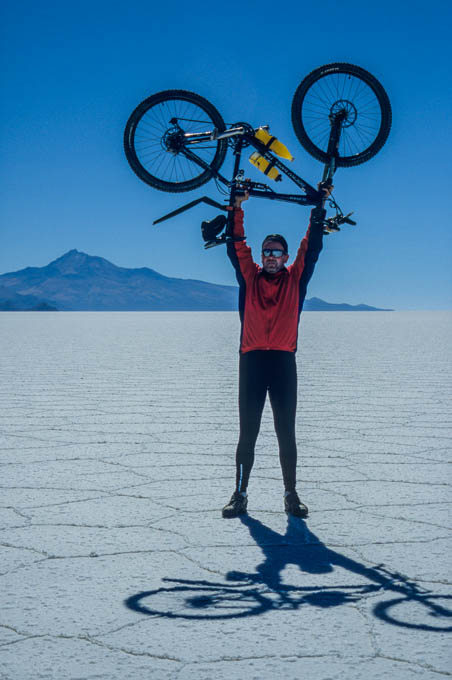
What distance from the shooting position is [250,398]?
3916mm

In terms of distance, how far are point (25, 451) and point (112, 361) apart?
6.95 metres

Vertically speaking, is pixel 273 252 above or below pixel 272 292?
above

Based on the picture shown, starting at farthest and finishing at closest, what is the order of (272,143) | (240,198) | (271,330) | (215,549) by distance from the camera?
1. (272,143)
2. (240,198)
3. (271,330)
4. (215,549)

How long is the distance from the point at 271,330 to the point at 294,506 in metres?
0.86

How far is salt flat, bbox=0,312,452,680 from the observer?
7.29 feet

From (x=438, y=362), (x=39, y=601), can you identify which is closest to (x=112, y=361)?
(x=438, y=362)

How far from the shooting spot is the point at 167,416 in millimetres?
6484

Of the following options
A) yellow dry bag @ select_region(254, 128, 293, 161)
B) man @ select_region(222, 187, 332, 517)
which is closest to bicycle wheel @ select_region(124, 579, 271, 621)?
man @ select_region(222, 187, 332, 517)

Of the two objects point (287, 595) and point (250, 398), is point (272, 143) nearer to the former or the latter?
point (250, 398)

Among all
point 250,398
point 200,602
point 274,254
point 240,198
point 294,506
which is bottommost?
point 200,602

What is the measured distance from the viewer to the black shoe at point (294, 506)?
365cm

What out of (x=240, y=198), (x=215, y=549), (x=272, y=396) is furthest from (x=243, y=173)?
(x=215, y=549)

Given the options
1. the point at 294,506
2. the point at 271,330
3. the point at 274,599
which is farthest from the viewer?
the point at 271,330

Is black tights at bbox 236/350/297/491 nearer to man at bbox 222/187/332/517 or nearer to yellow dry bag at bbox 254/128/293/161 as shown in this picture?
man at bbox 222/187/332/517
